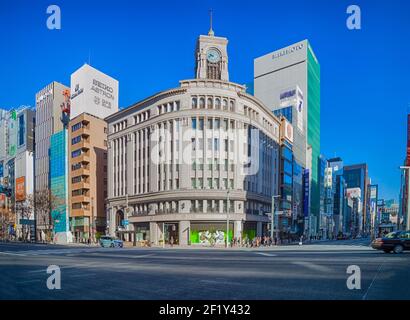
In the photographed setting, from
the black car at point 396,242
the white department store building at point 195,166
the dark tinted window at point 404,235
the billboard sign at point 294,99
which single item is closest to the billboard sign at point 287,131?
the white department store building at point 195,166

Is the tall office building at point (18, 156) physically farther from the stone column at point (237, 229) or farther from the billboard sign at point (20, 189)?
the stone column at point (237, 229)

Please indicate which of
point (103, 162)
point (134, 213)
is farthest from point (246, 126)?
point (103, 162)

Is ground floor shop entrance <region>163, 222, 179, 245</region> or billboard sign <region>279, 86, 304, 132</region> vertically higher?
billboard sign <region>279, 86, 304, 132</region>

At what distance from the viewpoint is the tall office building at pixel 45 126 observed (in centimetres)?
9306

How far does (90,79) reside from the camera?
3172 inches

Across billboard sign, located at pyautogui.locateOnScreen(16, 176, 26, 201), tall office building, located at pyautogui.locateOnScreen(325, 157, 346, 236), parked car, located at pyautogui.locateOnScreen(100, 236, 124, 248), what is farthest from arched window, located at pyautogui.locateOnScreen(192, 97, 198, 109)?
tall office building, located at pyautogui.locateOnScreen(325, 157, 346, 236)

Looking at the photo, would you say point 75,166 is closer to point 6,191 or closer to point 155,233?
point 155,233

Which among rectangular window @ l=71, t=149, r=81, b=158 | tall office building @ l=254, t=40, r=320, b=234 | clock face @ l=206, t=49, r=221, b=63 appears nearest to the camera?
clock face @ l=206, t=49, r=221, b=63

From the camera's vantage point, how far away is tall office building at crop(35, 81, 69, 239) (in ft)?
305

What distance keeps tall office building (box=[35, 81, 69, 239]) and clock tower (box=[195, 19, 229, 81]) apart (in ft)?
153

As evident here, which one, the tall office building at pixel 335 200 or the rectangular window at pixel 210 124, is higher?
the rectangular window at pixel 210 124

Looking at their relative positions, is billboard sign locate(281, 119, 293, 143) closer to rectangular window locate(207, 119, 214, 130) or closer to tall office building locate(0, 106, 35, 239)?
rectangular window locate(207, 119, 214, 130)

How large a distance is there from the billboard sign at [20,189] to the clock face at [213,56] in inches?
2901

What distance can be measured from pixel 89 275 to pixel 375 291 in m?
10.5
